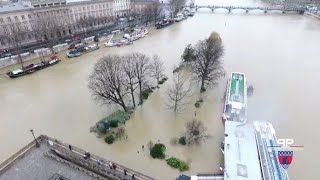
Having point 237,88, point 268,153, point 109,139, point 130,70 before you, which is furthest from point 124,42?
point 268,153

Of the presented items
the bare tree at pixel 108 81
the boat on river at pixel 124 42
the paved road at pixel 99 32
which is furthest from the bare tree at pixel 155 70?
the paved road at pixel 99 32

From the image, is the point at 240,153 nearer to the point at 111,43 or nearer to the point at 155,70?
the point at 155,70

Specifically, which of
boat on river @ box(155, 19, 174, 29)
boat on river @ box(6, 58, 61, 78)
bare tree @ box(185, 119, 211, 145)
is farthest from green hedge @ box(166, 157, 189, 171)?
boat on river @ box(155, 19, 174, 29)

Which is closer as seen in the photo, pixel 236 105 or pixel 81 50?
pixel 236 105

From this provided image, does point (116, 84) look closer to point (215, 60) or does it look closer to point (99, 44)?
point (215, 60)

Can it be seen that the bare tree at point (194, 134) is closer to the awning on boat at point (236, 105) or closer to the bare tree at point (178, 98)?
the awning on boat at point (236, 105)

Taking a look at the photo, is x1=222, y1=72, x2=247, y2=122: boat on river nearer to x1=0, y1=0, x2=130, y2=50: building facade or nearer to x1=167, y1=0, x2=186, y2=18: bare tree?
x1=0, y1=0, x2=130, y2=50: building facade
